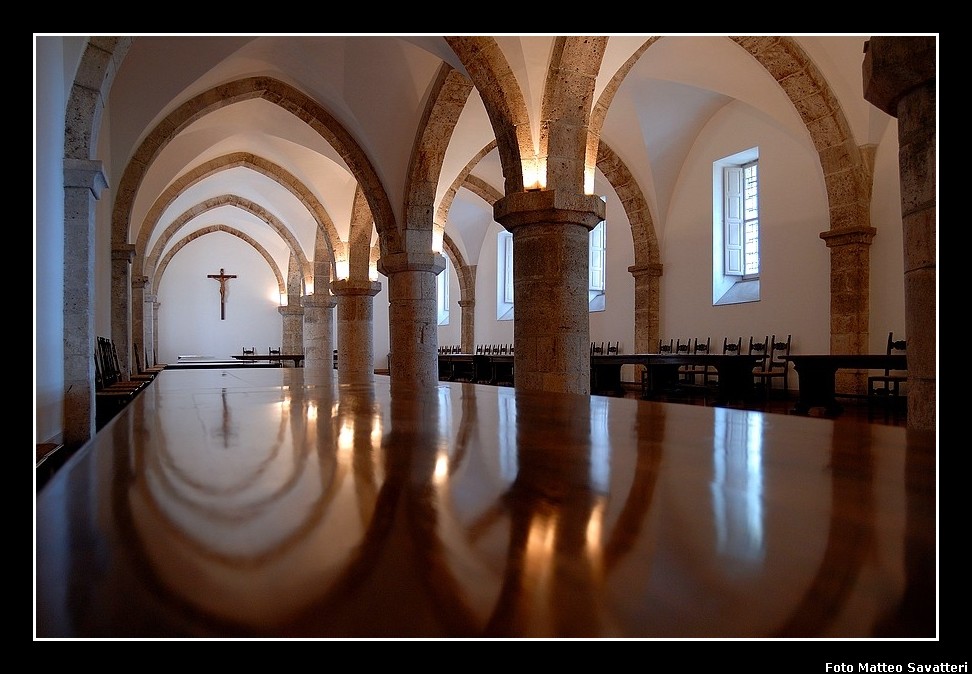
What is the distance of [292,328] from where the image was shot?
26.7m

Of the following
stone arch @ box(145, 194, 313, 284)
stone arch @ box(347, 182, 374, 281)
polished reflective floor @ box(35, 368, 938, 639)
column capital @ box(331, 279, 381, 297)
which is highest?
stone arch @ box(145, 194, 313, 284)

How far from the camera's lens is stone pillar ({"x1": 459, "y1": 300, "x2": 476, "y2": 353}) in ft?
74.5

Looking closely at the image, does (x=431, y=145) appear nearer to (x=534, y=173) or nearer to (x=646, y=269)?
(x=534, y=173)

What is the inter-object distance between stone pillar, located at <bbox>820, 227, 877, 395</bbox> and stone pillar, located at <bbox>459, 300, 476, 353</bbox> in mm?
13245

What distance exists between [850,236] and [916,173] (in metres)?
9.39

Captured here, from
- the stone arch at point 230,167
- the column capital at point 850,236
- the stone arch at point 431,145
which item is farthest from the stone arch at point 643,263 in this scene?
the stone arch at point 230,167

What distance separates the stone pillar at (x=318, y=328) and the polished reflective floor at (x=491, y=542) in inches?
777

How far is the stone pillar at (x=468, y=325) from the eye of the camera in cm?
2270

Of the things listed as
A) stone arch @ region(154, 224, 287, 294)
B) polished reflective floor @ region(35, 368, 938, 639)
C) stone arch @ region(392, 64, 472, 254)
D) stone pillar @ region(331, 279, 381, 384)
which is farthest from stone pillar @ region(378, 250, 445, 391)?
stone arch @ region(154, 224, 287, 294)

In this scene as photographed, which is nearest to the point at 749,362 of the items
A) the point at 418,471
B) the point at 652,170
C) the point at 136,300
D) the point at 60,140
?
the point at 652,170

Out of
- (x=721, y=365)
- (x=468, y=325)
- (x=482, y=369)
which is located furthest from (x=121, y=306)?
(x=468, y=325)

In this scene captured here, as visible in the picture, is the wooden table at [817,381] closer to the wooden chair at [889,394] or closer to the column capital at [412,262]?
the wooden chair at [889,394]

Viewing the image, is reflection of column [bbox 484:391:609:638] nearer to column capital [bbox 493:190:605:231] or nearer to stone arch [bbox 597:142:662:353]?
column capital [bbox 493:190:605:231]
